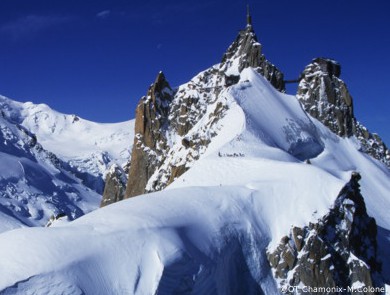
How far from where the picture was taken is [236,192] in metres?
29.8

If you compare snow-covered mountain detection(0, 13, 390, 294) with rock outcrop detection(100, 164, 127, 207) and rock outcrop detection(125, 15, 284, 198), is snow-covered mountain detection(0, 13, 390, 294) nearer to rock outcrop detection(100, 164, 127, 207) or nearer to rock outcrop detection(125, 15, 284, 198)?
rock outcrop detection(125, 15, 284, 198)

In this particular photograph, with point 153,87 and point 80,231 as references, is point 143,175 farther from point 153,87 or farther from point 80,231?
point 80,231

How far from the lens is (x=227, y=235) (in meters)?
25.9

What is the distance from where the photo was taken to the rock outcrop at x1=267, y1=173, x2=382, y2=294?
2695 centimetres

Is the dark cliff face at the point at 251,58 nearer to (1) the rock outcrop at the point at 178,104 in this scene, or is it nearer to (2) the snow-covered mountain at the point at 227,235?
(1) the rock outcrop at the point at 178,104

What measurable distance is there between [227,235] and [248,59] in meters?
49.4

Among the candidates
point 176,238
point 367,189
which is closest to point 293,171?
point 176,238

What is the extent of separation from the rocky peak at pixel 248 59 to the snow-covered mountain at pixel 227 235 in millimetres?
20074

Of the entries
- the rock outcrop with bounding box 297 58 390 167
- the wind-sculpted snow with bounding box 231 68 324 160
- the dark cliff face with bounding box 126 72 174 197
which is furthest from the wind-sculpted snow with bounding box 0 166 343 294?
Answer: the dark cliff face with bounding box 126 72 174 197

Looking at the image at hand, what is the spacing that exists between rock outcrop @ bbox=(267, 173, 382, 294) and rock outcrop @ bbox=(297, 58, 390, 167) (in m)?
36.6

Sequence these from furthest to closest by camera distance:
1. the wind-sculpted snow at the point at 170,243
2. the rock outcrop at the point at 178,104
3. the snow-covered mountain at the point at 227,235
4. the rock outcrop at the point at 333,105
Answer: the rock outcrop at the point at 178,104 → the rock outcrop at the point at 333,105 → the snow-covered mountain at the point at 227,235 → the wind-sculpted snow at the point at 170,243

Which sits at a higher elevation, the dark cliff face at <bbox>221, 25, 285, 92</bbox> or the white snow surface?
the dark cliff face at <bbox>221, 25, 285, 92</bbox>

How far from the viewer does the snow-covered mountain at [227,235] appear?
62.8ft

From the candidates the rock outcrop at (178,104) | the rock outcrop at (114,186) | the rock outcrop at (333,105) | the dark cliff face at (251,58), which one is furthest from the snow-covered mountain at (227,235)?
the rock outcrop at (114,186)
